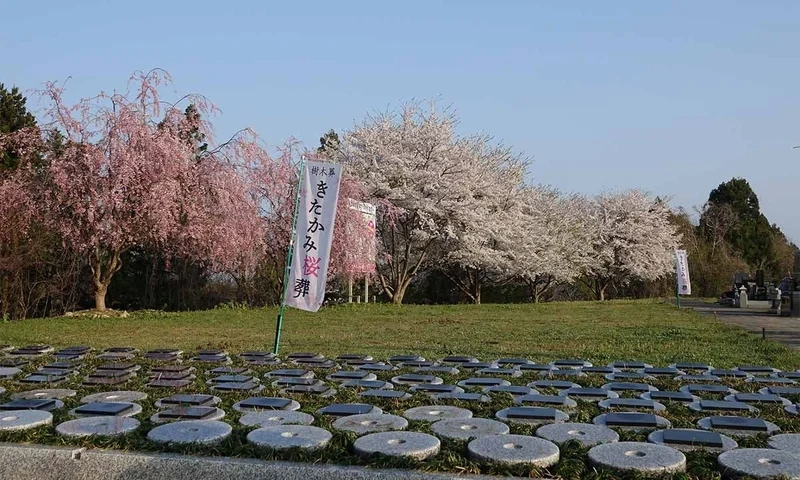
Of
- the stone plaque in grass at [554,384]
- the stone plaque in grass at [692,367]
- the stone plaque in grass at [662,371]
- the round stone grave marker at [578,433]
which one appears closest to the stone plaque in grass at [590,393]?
the stone plaque in grass at [554,384]

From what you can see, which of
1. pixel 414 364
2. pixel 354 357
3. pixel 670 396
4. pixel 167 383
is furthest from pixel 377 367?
pixel 670 396

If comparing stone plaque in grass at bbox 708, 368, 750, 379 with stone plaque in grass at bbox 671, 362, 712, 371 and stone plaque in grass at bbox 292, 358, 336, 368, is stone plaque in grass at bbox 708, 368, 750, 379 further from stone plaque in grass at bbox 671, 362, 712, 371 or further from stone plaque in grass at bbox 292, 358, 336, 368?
stone plaque in grass at bbox 292, 358, 336, 368

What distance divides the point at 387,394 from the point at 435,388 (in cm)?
46

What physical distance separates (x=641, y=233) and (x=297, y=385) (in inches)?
1101

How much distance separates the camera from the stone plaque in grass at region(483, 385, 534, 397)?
4.90 meters

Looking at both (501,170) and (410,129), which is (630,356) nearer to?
(410,129)

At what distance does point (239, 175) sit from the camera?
1669cm

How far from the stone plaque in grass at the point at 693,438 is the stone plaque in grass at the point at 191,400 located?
272 cm

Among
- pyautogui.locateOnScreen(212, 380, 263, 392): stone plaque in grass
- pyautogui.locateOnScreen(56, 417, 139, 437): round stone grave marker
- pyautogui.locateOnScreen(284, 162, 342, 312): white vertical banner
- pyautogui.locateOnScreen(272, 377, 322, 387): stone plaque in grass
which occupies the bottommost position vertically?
pyautogui.locateOnScreen(56, 417, 139, 437): round stone grave marker

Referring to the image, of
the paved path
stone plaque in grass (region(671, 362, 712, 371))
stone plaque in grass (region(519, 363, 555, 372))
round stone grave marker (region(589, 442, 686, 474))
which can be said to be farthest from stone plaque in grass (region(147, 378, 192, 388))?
the paved path

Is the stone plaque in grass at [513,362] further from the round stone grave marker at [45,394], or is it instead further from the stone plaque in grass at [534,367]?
the round stone grave marker at [45,394]

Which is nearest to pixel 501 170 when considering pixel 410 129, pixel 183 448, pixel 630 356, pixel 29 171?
pixel 410 129

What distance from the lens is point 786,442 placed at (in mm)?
3412

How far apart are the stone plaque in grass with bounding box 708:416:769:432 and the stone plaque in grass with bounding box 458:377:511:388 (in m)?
1.75
